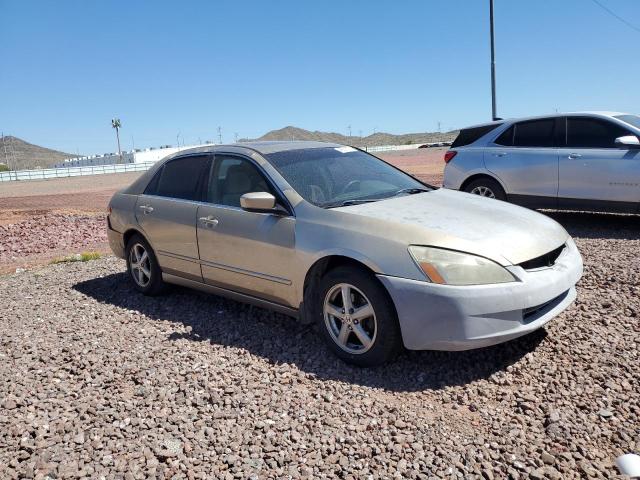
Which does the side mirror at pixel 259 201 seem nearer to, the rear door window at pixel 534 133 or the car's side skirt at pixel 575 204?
the car's side skirt at pixel 575 204

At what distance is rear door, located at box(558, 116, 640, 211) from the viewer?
25.4 ft

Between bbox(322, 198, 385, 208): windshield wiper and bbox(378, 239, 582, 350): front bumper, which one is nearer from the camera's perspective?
bbox(378, 239, 582, 350): front bumper

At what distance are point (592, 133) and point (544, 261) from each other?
5.23 metres

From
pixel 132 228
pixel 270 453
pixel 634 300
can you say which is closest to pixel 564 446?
pixel 270 453

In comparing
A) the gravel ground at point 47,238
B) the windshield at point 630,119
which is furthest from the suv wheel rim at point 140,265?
the windshield at point 630,119

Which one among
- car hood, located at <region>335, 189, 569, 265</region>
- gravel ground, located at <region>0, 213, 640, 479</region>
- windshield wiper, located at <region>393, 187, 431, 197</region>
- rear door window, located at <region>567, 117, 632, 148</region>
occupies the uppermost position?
rear door window, located at <region>567, 117, 632, 148</region>

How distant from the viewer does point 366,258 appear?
12.3ft

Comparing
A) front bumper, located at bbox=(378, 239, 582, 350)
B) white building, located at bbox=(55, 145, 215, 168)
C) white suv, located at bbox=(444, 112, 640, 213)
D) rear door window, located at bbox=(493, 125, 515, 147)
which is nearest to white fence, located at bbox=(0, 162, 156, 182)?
white building, located at bbox=(55, 145, 215, 168)

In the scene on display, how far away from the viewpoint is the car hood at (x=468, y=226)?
3650 millimetres

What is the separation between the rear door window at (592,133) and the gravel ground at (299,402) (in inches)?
140

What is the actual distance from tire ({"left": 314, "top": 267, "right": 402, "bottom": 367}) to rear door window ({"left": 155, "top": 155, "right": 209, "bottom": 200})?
6.49ft

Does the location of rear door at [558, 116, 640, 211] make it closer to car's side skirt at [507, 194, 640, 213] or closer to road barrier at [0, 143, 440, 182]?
car's side skirt at [507, 194, 640, 213]

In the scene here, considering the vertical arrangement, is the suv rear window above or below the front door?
above

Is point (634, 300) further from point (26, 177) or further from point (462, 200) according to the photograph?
point (26, 177)
